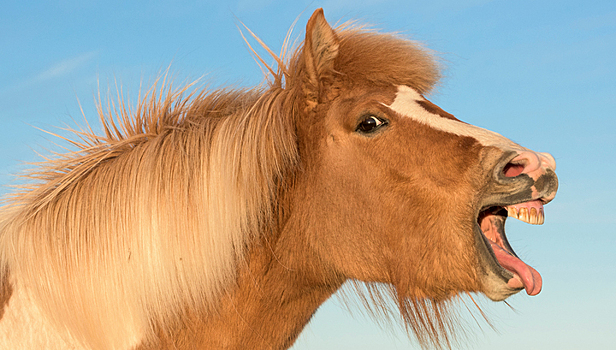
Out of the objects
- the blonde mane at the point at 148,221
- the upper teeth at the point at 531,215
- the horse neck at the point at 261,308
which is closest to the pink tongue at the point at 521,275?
the upper teeth at the point at 531,215

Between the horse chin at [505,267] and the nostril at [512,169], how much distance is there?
0.60 ft

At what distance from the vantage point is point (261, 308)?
2.85 meters

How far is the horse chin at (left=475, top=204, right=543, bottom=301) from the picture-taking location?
2570 millimetres

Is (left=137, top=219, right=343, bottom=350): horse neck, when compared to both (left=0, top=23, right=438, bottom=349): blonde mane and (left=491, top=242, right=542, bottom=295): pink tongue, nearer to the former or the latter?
(left=0, top=23, right=438, bottom=349): blonde mane

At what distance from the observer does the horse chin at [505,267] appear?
257cm

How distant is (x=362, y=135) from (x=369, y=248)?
0.64 metres

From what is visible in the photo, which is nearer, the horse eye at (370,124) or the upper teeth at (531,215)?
the upper teeth at (531,215)

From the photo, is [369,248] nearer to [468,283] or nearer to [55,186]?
[468,283]

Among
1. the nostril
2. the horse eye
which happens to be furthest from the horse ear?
the nostril

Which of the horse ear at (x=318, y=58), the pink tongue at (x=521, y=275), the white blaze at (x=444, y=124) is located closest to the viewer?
the pink tongue at (x=521, y=275)

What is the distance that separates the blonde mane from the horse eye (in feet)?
1.15

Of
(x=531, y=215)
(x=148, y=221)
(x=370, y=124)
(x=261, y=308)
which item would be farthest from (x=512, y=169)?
(x=148, y=221)

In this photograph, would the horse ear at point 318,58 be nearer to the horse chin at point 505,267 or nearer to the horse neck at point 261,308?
the horse neck at point 261,308

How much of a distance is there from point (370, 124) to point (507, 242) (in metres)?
1.00
